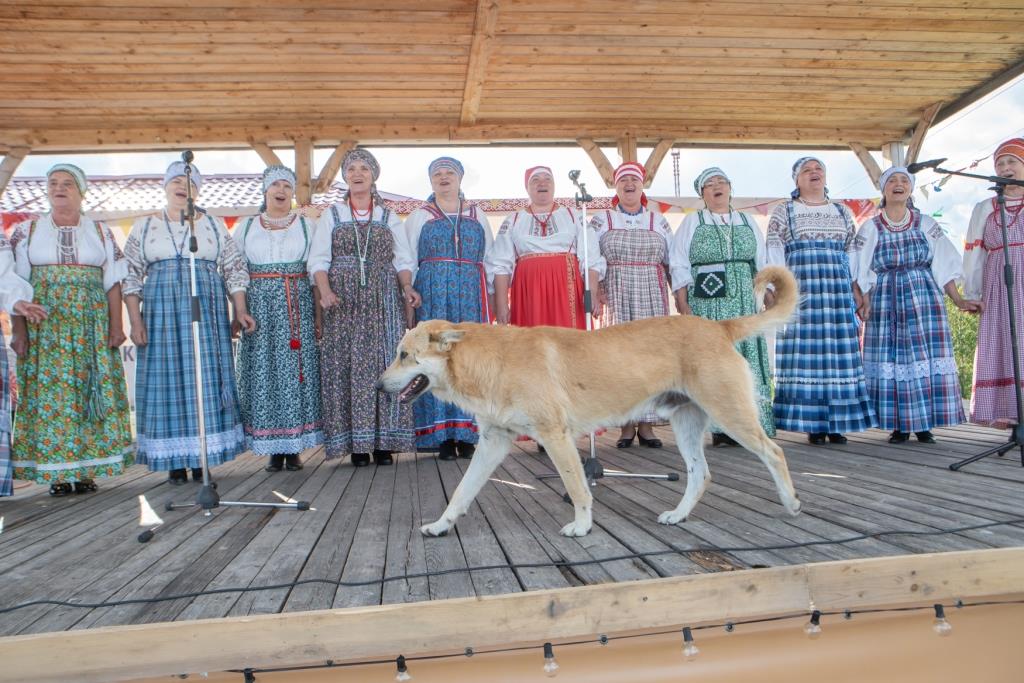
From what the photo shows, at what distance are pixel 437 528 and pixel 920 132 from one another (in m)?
8.38

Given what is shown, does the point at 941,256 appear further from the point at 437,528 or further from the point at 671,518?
the point at 437,528

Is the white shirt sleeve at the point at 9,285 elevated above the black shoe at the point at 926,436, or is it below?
above

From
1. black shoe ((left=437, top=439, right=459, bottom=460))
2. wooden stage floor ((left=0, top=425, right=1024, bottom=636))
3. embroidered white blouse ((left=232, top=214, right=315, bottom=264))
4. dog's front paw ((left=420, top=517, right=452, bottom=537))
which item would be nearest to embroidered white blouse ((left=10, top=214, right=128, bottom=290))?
embroidered white blouse ((left=232, top=214, right=315, bottom=264))

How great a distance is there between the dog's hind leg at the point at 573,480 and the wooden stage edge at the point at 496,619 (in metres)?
0.71

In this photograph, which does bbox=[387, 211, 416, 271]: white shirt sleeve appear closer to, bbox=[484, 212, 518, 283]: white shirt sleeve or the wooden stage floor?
bbox=[484, 212, 518, 283]: white shirt sleeve

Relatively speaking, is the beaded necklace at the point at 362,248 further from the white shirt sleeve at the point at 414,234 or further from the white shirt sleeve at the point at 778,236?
the white shirt sleeve at the point at 778,236

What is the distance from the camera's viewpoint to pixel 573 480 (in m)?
2.77

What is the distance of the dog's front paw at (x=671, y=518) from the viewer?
9.32ft

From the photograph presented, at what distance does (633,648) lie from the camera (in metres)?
2.09

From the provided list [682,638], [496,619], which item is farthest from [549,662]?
[682,638]

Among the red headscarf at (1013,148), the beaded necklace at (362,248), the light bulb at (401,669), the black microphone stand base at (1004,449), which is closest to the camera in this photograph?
the light bulb at (401,669)

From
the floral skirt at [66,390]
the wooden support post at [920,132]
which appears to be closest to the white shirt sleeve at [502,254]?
the floral skirt at [66,390]

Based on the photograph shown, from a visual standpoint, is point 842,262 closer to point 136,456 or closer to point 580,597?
point 580,597

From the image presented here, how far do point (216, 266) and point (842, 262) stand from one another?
16.8 ft
